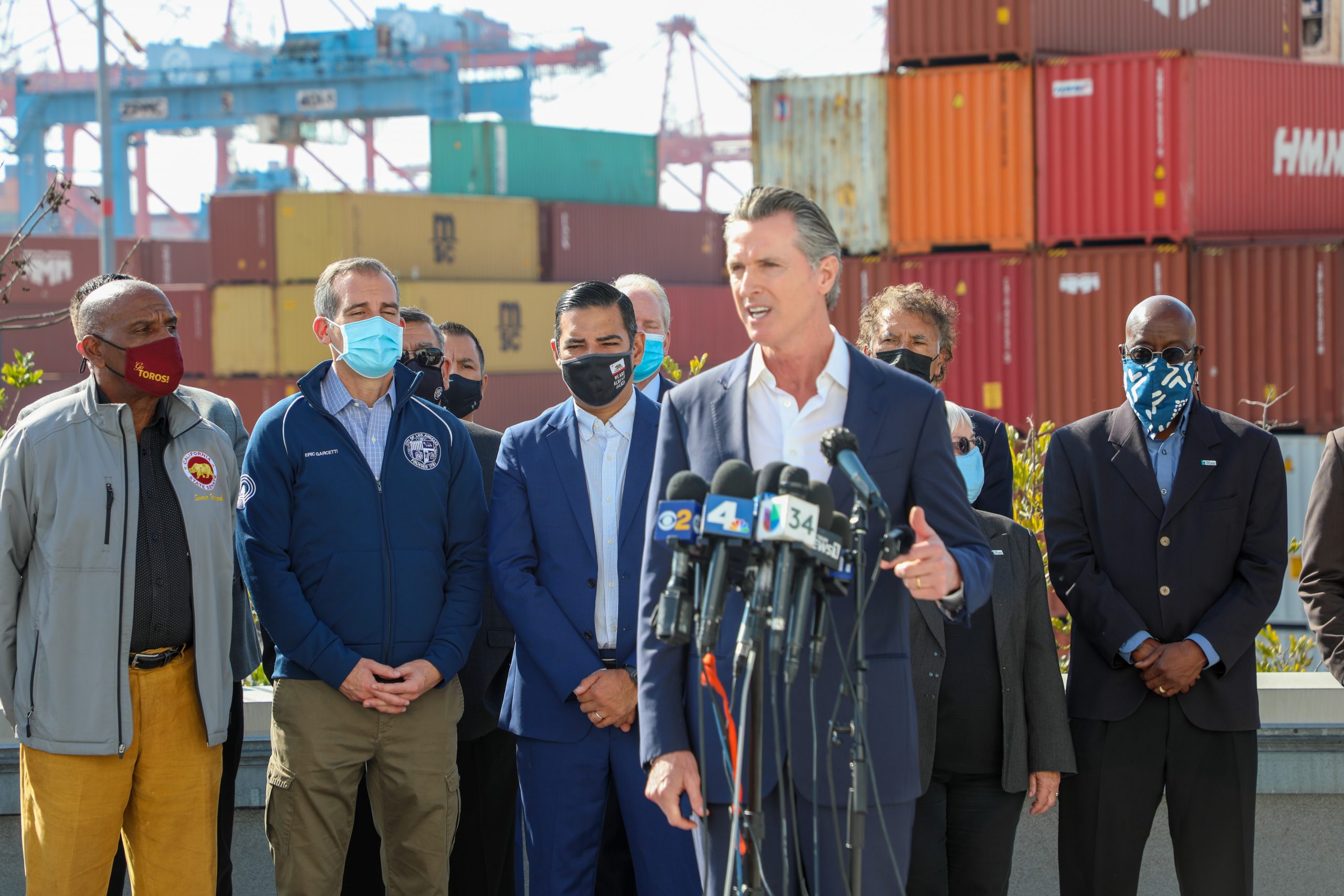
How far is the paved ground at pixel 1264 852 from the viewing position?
4426mm

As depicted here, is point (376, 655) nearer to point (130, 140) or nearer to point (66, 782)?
point (66, 782)

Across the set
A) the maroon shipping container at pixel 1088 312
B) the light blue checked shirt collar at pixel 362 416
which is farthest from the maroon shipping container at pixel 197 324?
the light blue checked shirt collar at pixel 362 416

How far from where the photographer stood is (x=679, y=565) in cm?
234

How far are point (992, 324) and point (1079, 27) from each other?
3.87m

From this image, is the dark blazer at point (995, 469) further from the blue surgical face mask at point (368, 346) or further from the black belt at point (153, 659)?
the black belt at point (153, 659)

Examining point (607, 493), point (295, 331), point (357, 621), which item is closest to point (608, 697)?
point (607, 493)

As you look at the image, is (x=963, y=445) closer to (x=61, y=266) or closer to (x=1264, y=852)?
(x=1264, y=852)

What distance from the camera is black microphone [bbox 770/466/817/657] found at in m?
2.21

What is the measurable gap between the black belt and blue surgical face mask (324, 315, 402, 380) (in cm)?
102

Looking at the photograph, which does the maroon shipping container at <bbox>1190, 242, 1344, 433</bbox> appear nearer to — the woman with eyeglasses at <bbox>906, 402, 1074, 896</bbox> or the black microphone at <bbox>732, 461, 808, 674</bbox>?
the woman with eyeglasses at <bbox>906, 402, 1074, 896</bbox>

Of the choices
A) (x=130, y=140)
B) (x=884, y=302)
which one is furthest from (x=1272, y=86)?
(x=130, y=140)

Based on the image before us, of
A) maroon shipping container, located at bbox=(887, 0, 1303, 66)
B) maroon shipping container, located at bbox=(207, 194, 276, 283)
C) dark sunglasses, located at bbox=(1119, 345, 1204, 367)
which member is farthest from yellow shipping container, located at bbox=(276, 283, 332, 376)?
dark sunglasses, located at bbox=(1119, 345, 1204, 367)

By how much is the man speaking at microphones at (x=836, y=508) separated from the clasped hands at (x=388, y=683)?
1.17m

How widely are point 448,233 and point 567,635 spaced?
25894 millimetres
